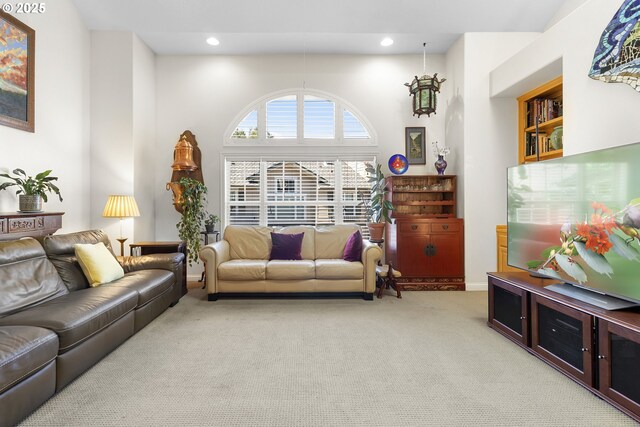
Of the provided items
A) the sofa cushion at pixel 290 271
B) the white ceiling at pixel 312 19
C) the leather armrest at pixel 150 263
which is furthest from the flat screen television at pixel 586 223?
the leather armrest at pixel 150 263

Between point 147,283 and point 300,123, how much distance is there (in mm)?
3204

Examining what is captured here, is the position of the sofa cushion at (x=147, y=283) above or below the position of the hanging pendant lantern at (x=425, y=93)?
below

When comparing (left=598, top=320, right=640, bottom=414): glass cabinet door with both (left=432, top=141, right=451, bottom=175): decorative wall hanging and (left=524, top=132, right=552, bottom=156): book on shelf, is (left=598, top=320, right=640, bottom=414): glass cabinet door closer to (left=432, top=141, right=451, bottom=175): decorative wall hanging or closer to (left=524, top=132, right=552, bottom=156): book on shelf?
(left=524, top=132, right=552, bottom=156): book on shelf

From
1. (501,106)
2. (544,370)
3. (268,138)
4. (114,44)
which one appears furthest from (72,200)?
(501,106)

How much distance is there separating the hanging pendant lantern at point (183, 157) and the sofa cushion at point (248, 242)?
1.09m

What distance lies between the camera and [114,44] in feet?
14.6

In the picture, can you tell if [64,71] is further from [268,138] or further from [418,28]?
[418,28]

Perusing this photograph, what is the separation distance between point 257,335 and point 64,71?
3924 millimetres

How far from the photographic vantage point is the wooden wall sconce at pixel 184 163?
4.69 metres

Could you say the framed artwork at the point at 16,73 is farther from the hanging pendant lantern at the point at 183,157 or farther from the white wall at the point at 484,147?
the white wall at the point at 484,147

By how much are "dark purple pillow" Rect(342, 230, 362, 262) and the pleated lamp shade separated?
2.66 metres

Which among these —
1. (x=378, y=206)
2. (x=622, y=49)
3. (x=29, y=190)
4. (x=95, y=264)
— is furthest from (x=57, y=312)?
(x=622, y=49)

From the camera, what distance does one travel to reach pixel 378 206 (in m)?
4.72

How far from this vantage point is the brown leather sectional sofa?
1.69 meters
